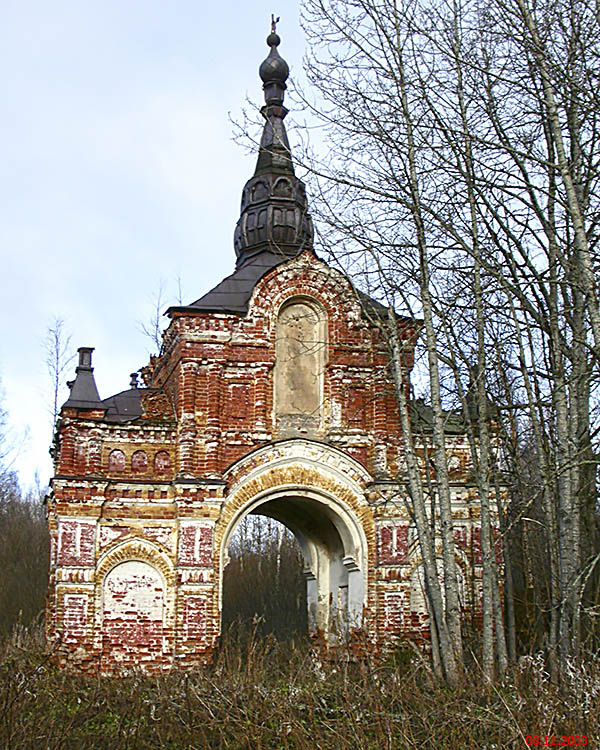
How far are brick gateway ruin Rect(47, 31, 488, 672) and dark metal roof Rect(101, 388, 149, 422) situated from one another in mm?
35

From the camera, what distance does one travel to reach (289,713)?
8367 mm

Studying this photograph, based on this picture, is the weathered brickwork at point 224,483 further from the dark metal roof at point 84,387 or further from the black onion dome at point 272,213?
the black onion dome at point 272,213

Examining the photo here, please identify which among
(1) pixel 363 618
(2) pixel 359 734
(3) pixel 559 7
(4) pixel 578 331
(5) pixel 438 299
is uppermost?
(3) pixel 559 7

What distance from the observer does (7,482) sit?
38.1m

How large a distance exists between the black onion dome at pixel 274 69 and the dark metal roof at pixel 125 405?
7.40 metres

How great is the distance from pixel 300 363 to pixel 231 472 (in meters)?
2.21

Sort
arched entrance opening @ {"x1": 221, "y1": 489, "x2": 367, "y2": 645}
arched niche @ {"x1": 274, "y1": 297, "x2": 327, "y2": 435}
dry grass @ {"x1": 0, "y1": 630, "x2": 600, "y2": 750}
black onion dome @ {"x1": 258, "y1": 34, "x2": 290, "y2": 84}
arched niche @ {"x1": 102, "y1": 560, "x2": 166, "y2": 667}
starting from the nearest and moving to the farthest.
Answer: dry grass @ {"x1": 0, "y1": 630, "x2": 600, "y2": 750} < arched niche @ {"x1": 102, "y1": 560, "x2": 166, "y2": 667} < arched entrance opening @ {"x1": 221, "y1": 489, "x2": 367, "y2": 645} < arched niche @ {"x1": 274, "y1": 297, "x2": 327, "y2": 435} < black onion dome @ {"x1": 258, "y1": 34, "x2": 290, "y2": 84}

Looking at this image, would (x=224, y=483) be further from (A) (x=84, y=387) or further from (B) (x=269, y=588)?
(B) (x=269, y=588)

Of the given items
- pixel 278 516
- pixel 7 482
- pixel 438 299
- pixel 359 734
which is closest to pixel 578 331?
pixel 438 299

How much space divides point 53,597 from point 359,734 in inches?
299

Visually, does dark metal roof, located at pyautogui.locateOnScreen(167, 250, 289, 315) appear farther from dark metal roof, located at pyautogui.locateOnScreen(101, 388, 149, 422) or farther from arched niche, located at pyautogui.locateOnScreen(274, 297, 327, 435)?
dark metal roof, located at pyautogui.locateOnScreen(101, 388, 149, 422)

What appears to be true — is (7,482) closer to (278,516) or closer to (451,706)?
(278,516)

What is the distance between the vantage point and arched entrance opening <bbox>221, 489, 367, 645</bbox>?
14.9 metres

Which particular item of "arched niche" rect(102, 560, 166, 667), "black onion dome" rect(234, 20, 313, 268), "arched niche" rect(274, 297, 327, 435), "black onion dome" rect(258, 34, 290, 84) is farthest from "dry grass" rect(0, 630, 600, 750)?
"black onion dome" rect(258, 34, 290, 84)
